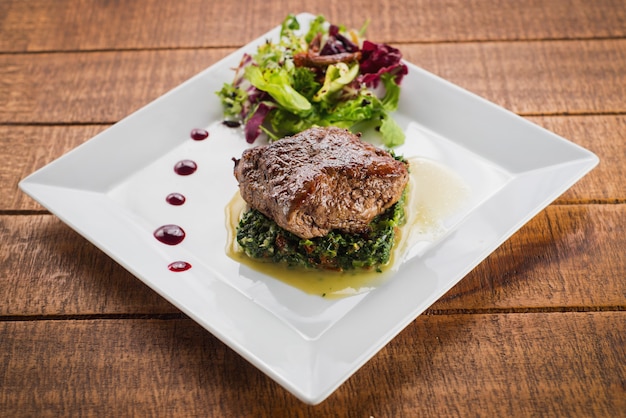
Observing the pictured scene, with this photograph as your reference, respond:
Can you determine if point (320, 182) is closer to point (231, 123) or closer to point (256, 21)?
point (231, 123)

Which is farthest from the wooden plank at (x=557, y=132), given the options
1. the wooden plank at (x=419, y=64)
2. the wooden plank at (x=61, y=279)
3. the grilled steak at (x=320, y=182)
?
→ the grilled steak at (x=320, y=182)

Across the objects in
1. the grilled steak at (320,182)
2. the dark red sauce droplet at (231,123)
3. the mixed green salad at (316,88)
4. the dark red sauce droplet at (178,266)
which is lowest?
the dark red sauce droplet at (231,123)

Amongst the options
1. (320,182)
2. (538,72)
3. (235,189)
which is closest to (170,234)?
(235,189)

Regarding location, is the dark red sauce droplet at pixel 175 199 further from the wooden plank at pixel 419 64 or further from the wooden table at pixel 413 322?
the wooden plank at pixel 419 64

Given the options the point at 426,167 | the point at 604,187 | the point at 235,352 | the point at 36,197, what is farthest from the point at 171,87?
the point at 604,187

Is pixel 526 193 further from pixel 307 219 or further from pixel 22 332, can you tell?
pixel 22 332

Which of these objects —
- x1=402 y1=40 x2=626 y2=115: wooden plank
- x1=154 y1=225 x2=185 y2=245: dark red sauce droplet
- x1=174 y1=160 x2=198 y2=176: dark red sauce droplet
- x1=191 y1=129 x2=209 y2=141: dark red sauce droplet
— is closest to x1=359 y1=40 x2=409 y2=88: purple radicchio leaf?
x1=402 y1=40 x2=626 y2=115: wooden plank
